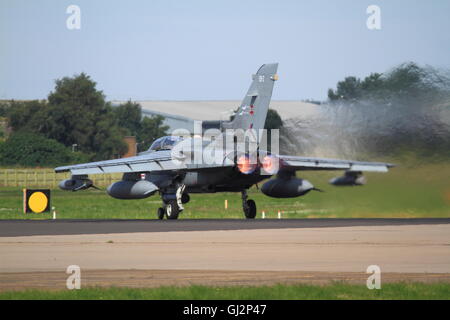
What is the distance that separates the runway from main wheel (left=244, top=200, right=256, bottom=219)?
4.52 m

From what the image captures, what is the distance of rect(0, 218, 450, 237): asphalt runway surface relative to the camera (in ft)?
97.2

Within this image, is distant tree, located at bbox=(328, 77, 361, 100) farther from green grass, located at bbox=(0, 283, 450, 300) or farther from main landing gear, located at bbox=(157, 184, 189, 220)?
green grass, located at bbox=(0, 283, 450, 300)

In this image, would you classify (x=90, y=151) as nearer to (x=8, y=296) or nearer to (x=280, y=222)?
(x=280, y=222)

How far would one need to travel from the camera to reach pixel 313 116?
112 feet

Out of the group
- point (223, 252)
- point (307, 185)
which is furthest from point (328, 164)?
point (223, 252)

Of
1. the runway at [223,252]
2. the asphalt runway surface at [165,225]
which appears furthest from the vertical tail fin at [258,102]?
the runway at [223,252]

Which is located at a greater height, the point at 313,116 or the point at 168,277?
the point at 313,116

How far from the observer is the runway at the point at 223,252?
17.4m

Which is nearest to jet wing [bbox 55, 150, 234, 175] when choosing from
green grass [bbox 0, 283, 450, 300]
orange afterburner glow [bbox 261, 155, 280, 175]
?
orange afterburner glow [bbox 261, 155, 280, 175]

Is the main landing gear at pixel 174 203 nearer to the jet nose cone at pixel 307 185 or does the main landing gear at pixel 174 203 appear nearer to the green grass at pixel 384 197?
the green grass at pixel 384 197

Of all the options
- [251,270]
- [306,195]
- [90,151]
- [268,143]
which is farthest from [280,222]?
[90,151]

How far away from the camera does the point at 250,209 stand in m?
37.4

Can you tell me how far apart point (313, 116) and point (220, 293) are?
64.3ft
